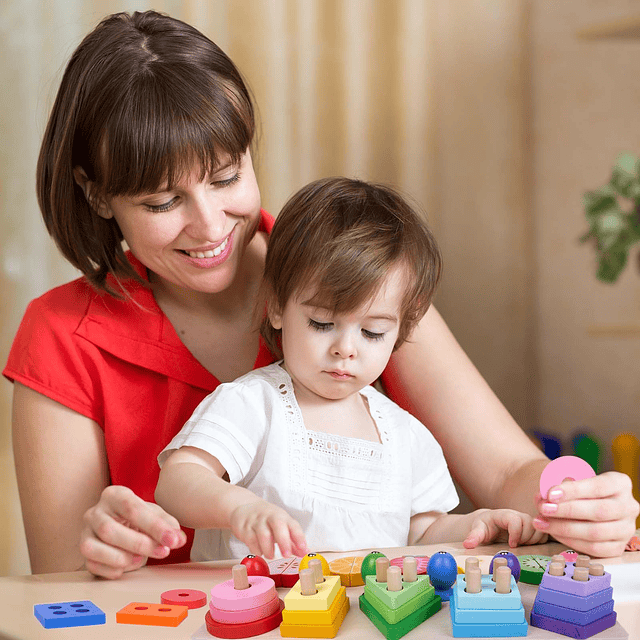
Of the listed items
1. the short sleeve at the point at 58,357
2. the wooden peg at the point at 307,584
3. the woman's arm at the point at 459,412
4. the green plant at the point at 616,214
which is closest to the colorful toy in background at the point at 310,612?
the wooden peg at the point at 307,584

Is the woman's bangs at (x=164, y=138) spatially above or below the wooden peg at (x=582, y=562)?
above

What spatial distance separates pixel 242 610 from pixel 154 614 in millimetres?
85

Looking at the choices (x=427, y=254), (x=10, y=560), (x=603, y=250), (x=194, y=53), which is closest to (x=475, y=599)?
(x=427, y=254)

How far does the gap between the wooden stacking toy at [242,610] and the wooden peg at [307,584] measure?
3 cm

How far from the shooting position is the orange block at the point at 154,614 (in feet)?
2.22

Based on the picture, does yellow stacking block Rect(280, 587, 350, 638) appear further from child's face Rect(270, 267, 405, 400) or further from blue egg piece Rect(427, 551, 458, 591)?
child's face Rect(270, 267, 405, 400)

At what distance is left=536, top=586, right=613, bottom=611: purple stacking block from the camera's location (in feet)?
2.06

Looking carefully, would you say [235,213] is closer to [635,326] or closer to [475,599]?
[475,599]

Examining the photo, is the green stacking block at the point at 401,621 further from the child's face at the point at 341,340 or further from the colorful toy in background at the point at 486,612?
the child's face at the point at 341,340

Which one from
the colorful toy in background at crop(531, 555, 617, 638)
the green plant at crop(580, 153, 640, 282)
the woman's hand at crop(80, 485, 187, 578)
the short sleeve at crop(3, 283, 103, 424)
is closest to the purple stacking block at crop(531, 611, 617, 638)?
the colorful toy in background at crop(531, 555, 617, 638)

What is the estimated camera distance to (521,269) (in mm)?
2264

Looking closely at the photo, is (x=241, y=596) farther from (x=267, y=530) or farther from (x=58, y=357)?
(x=58, y=357)

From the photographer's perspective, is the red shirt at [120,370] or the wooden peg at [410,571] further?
the red shirt at [120,370]

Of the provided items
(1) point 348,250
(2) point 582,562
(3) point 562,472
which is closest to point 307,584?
(2) point 582,562
